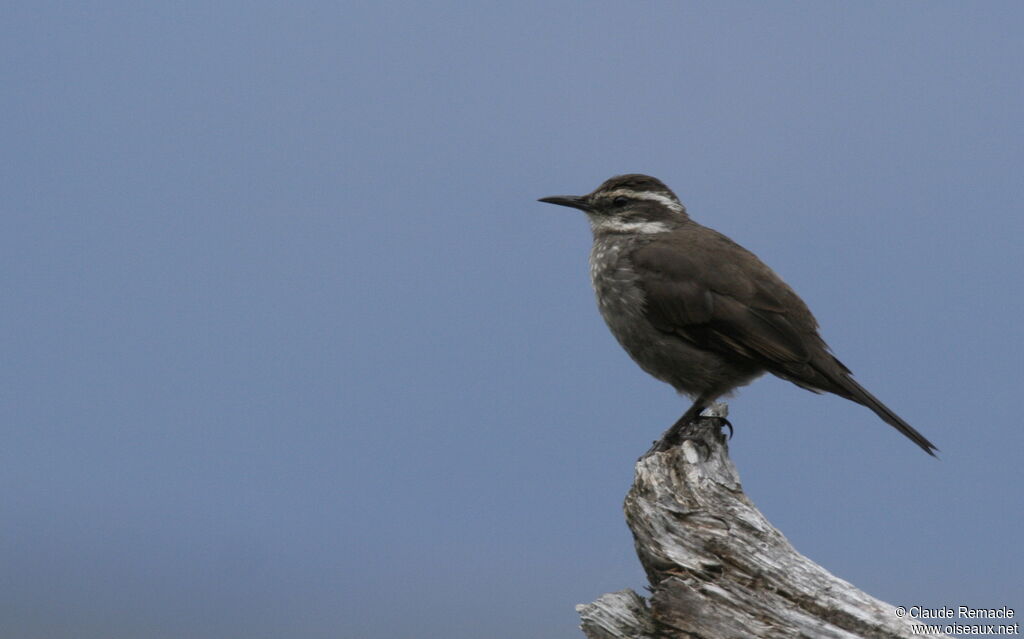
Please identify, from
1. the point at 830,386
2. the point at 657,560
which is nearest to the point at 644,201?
the point at 830,386

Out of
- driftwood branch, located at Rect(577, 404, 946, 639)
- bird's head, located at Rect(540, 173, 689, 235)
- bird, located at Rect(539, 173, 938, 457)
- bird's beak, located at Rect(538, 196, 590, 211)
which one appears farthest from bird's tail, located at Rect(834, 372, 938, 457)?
bird's beak, located at Rect(538, 196, 590, 211)

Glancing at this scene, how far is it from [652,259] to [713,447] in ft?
6.52

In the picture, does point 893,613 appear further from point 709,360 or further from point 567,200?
point 567,200

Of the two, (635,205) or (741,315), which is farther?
(635,205)

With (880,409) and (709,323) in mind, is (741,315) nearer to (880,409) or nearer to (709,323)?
(709,323)

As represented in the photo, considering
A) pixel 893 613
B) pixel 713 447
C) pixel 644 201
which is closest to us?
pixel 893 613

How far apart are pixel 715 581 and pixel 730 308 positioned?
2.83 metres

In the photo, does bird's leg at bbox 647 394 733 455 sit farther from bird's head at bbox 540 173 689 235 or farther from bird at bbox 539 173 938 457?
bird's head at bbox 540 173 689 235

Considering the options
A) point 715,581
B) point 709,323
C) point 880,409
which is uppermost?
point 709,323

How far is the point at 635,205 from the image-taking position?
443 inches

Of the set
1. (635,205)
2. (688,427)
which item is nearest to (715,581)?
(688,427)

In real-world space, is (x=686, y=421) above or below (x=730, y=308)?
below

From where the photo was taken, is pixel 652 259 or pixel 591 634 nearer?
pixel 591 634

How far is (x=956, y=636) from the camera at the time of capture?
795 centimetres
